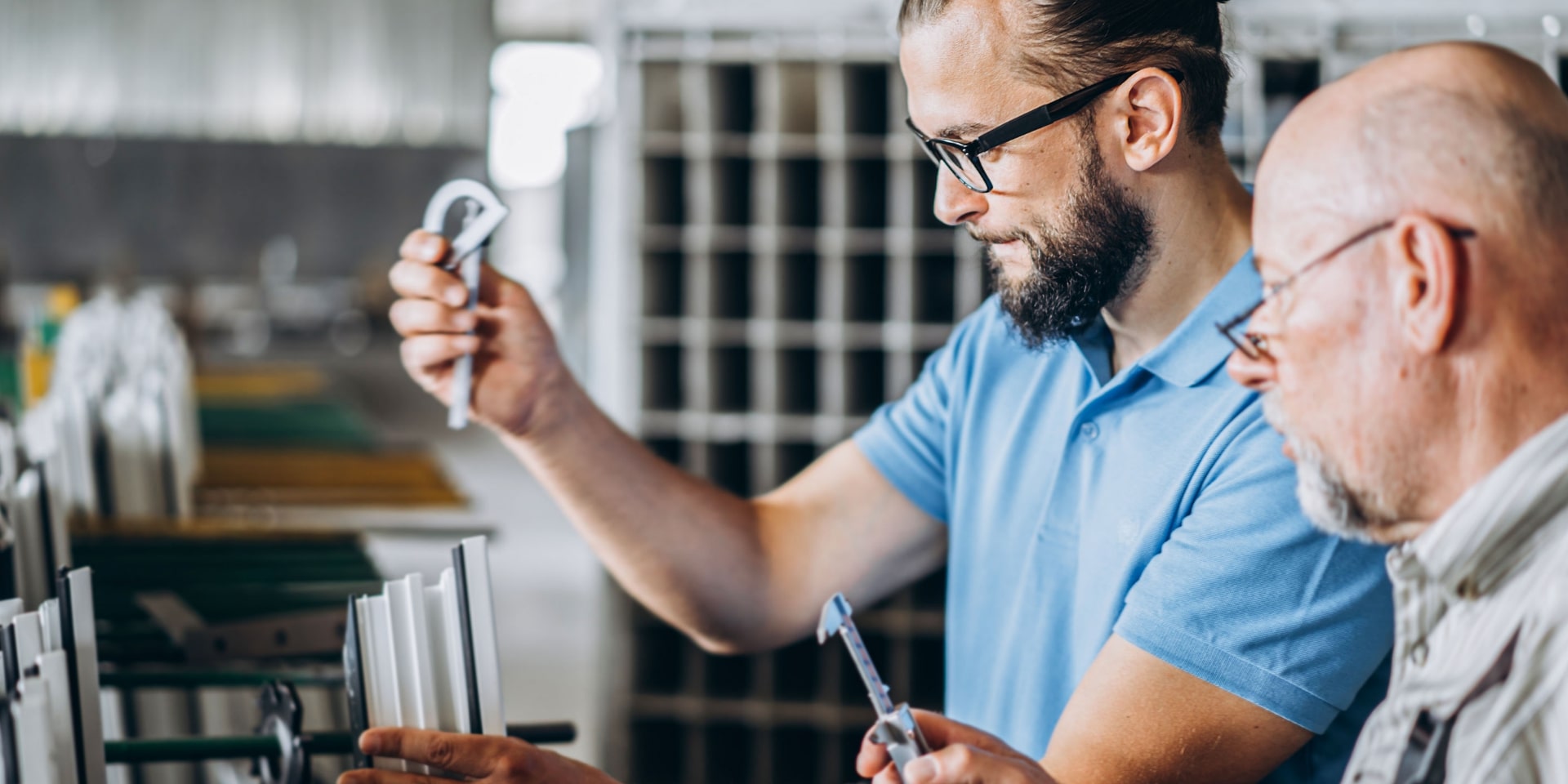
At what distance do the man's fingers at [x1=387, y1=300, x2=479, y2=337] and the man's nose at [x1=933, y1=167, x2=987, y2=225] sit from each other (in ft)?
1.66

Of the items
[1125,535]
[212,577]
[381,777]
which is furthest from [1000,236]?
[212,577]

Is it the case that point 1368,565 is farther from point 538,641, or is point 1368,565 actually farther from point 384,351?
point 384,351

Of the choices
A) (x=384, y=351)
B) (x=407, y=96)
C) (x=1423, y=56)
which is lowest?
(x=384, y=351)

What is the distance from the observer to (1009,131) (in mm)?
1282

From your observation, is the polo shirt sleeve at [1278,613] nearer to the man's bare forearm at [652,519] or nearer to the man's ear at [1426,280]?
the man's ear at [1426,280]

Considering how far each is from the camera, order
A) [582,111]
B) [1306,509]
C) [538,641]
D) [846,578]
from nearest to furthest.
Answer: [1306,509] < [846,578] < [538,641] < [582,111]

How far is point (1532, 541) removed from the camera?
743 millimetres

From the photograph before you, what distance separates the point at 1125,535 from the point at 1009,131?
409 millimetres

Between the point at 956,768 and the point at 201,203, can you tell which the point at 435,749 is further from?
the point at 201,203

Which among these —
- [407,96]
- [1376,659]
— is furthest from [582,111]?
[1376,659]

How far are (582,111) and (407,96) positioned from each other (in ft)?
10.1

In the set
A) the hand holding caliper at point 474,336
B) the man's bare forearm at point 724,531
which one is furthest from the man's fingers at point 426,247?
the man's bare forearm at point 724,531

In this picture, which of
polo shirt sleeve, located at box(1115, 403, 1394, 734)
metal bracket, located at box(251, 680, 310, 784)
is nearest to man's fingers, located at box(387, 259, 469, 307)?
metal bracket, located at box(251, 680, 310, 784)

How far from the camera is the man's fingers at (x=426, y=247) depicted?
4.45 ft
